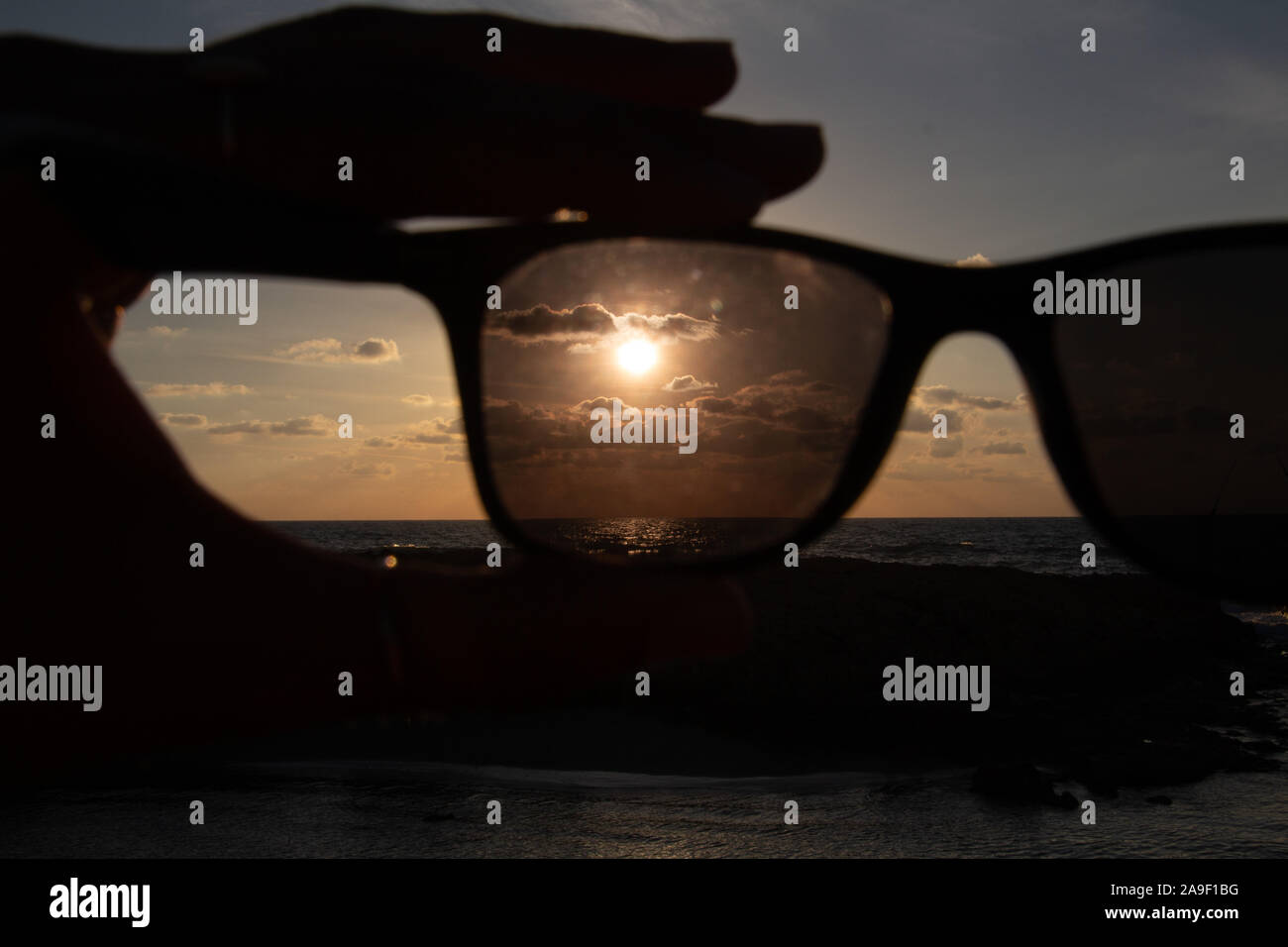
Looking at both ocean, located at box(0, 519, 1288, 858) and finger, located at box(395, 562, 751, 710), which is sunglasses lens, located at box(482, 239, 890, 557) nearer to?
finger, located at box(395, 562, 751, 710)

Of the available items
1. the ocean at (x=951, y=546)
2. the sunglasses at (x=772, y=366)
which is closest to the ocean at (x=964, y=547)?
the ocean at (x=951, y=546)

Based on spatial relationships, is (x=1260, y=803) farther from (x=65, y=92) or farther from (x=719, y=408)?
(x=65, y=92)

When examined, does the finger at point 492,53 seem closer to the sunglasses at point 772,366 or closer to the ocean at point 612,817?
the sunglasses at point 772,366

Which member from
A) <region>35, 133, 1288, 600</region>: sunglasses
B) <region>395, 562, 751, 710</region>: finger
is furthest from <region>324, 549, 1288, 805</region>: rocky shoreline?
<region>395, 562, 751, 710</region>: finger

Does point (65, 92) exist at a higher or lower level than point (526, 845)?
higher

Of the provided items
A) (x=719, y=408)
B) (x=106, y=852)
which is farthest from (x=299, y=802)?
(x=719, y=408)

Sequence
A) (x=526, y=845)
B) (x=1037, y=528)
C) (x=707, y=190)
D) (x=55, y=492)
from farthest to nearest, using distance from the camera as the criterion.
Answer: (x=1037, y=528), (x=526, y=845), (x=707, y=190), (x=55, y=492)

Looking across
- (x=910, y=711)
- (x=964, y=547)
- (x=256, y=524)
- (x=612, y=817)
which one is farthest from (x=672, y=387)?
(x=964, y=547)

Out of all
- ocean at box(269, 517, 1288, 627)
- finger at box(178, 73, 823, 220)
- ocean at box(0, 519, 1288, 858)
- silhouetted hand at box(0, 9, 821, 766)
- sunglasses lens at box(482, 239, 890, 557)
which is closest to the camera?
silhouetted hand at box(0, 9, 821, 766)

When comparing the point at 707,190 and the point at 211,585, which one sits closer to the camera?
the point at 211,585
